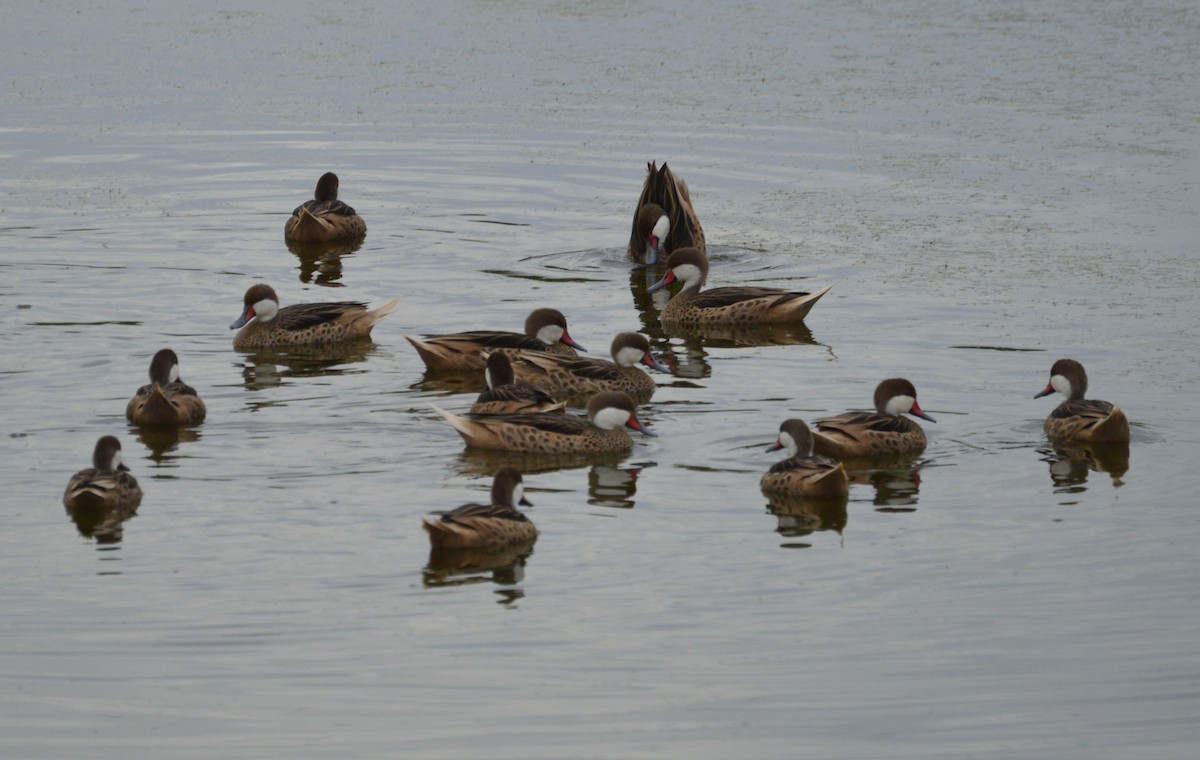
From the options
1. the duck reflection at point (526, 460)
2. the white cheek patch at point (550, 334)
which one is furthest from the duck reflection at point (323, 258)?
the duck reflection at point (526, 460)

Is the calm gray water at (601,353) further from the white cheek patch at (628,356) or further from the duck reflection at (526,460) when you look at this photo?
the white cheek patch at (628,356)

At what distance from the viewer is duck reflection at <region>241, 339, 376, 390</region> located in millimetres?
13172

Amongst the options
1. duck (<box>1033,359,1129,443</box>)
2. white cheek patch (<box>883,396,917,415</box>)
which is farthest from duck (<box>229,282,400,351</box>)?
duck (<box>1033,359,1129,443</box>)

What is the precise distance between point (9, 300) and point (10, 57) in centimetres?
1101

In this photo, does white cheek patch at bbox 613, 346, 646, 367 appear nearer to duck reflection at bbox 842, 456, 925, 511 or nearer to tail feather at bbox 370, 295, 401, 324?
duck reflection at bbox 842, 456, 925, 511

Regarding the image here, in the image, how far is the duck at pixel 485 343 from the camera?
512 inches

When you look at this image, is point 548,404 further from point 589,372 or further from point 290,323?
point 290,323

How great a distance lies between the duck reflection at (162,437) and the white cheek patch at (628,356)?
2.94m

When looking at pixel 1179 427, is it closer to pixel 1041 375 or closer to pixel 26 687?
pixel 1041 375

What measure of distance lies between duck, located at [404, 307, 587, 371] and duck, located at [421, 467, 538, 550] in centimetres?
352

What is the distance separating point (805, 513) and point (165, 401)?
160 inches

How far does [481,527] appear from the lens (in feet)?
30.2

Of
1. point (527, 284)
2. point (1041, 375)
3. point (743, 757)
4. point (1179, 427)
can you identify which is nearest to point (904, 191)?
point (527, 284)

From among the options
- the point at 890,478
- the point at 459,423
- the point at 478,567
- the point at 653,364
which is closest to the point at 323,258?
the point at 653,364
